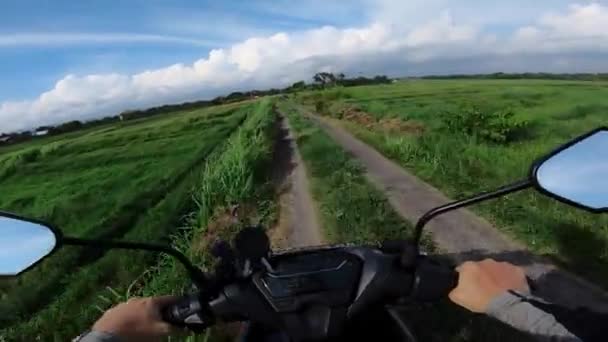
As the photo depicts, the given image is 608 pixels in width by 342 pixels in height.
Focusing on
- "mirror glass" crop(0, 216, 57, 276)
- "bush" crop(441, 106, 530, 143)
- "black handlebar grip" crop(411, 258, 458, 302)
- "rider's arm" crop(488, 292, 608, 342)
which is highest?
"mirror glass" crop(0, 216, 57, 276)

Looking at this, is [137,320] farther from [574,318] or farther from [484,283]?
[574,318]

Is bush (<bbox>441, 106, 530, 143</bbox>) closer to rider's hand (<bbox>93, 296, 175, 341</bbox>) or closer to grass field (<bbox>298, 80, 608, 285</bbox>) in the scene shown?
grass field (<bbox>298, 80, 608, 285</bbox>)

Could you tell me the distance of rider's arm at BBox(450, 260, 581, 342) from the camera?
41.8 inches

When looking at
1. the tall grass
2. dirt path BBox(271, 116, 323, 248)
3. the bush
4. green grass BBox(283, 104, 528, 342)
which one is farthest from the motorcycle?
the bush

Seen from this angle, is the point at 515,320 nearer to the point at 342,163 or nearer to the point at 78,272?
the point at 342,163

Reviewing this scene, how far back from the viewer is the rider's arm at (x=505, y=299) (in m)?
1.06

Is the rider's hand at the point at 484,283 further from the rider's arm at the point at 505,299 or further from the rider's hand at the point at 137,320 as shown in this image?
the rider's hand at the point at 137,320

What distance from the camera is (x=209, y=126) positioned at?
766 cm

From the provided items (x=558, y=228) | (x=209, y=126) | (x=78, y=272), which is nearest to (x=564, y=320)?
(x=558, y=228)

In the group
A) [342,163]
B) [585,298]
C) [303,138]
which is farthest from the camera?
[303,138]

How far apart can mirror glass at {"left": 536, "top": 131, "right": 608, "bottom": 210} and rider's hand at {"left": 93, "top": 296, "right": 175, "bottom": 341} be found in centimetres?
60

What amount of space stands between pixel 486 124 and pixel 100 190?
358 cm

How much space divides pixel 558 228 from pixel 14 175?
533cm

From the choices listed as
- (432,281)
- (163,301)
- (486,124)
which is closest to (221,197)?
(486,124)
